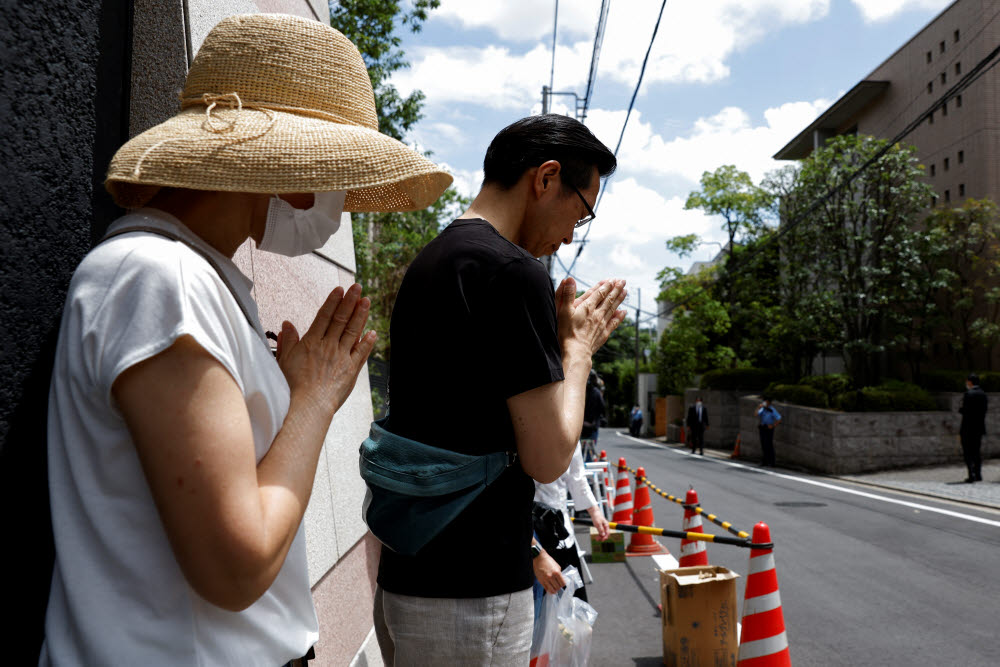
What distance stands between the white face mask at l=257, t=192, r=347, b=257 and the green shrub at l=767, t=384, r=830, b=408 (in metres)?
21.3

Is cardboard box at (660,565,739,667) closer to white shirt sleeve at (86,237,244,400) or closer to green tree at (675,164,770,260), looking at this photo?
white shirt sleeve at (86,237,244,400)

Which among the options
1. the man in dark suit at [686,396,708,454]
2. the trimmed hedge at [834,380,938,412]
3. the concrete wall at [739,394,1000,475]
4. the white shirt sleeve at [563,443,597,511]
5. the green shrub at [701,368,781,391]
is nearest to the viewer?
the white shirt sleeve at [563,443,597,511]

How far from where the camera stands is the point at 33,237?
4.60 ft

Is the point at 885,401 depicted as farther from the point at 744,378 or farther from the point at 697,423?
the point at 744,378

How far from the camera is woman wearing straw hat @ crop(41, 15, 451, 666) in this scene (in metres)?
→ 1.06

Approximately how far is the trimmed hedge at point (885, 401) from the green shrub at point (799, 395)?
1.14 meters

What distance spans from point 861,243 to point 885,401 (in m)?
5.17

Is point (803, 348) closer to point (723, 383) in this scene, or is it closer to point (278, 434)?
point (723, 383)

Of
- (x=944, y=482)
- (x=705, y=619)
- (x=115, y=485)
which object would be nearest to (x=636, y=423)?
(x=944, y=482)

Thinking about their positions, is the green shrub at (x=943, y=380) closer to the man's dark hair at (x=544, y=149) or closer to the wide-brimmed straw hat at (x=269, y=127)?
the man's dark hair at (x=544, y=149)

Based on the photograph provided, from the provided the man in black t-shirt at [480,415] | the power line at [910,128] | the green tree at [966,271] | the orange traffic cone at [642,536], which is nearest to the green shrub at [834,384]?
the green tree at [966,271]

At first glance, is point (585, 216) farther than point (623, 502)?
No

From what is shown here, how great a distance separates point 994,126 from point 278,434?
84.1 feet

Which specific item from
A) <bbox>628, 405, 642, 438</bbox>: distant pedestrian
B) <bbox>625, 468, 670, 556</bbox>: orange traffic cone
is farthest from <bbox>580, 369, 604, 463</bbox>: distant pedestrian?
<bbox>628, 405, 642, 438</bbox>: distant pedestrian
